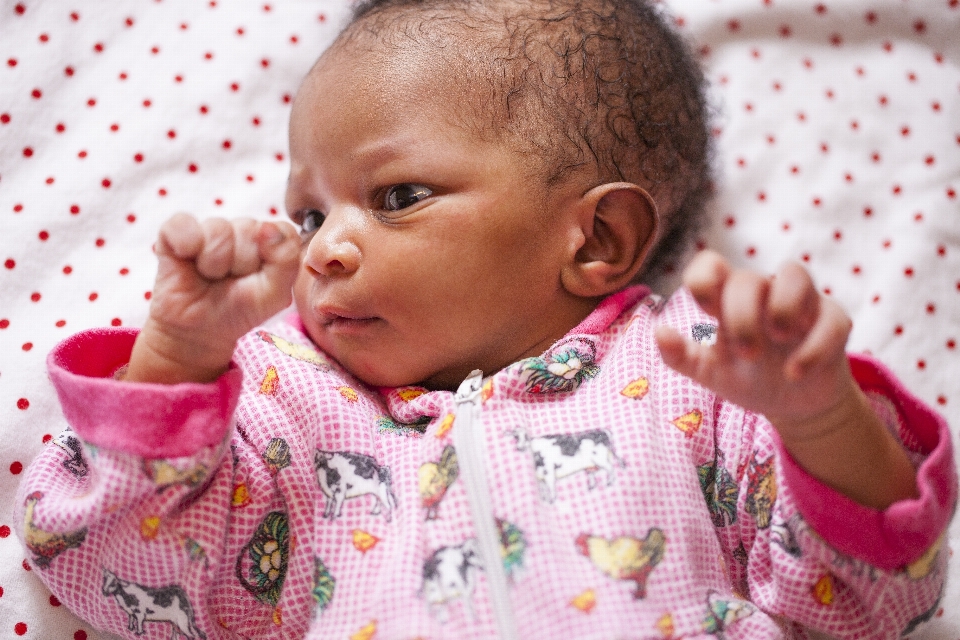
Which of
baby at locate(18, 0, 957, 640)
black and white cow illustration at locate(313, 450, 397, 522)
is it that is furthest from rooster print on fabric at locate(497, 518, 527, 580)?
black and white cow illustration at locate(313, 450, 397, 522)

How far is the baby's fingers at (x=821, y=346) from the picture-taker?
941 mm

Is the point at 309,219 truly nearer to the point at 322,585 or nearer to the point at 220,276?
the point at 220,276

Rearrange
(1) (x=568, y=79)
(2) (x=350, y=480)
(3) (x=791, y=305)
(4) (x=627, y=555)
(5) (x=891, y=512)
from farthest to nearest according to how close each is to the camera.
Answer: (1) (x=568, y=79), (2) (x=350, y=480), (4) (x=627, y=555), (5) (x=891, y=512), (3) (x=791, y=305)

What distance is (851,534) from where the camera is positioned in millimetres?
1072

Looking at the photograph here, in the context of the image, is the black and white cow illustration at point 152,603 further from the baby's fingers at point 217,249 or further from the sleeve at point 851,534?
the sleeve at point 851,534

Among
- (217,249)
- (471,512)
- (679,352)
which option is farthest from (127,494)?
(679,352)

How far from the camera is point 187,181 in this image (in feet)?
5.77

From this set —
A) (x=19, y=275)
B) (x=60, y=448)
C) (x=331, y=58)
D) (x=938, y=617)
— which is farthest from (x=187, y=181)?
(x=938, y=617)

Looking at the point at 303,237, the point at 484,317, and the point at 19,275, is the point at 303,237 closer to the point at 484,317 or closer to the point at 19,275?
the point at 484,317

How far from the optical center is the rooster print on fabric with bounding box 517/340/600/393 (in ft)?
4.28

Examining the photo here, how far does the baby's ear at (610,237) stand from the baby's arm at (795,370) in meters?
0.41

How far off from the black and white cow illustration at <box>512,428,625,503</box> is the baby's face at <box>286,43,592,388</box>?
0.20 meters

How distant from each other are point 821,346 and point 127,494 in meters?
0.86

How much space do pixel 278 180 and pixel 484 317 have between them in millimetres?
695
